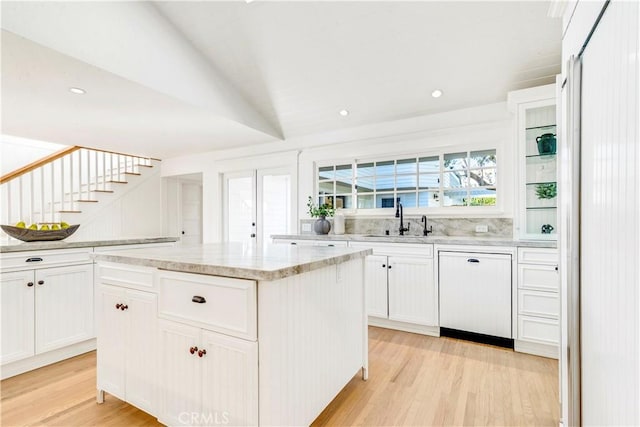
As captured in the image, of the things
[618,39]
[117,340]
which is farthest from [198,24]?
[618,39]

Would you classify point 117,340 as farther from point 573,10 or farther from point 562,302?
point 573,10

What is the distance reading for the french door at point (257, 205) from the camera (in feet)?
15.1

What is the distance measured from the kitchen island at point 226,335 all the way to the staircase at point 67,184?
3.13 meters

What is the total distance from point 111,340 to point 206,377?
2.69ft

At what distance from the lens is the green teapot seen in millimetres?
2688

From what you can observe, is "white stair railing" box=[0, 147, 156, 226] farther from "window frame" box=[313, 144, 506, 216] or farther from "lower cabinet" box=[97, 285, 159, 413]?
"window frame" box=[313, 144, 506, 216]

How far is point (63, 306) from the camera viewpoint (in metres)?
2.44

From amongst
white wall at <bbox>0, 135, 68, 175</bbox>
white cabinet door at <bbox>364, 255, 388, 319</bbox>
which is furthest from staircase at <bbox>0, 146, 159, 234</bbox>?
white cabinet door at <bbox>364, 255, 388, 319</bbox>

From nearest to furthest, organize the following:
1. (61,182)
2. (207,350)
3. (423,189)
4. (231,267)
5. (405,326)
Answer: (231,267) < (207,350) < (405,326) < (423,189) < (61,182)

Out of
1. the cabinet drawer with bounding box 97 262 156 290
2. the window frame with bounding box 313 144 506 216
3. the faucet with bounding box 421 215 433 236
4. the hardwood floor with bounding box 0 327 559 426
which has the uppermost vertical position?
the window frame with bounding box 313 144 506 216

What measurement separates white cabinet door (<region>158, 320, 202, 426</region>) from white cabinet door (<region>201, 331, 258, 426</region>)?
0.18ft

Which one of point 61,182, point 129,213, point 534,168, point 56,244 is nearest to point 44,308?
point 56,244

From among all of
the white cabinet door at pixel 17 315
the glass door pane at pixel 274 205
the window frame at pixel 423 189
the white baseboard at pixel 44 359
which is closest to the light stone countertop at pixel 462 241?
the window frame at pixel 423 189

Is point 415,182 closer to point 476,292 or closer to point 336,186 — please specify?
point 336,186
